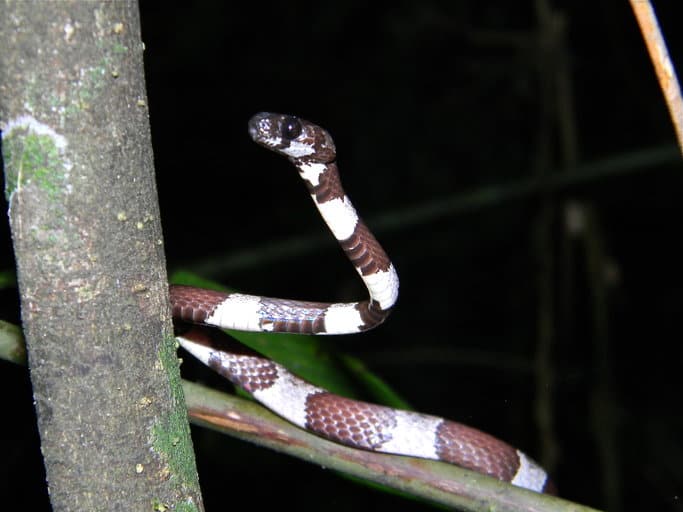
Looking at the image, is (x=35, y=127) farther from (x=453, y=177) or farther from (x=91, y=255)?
(x=453, y=177)

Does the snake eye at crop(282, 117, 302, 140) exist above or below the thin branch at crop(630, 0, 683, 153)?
below

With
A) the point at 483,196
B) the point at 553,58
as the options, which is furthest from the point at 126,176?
the point at 553,58

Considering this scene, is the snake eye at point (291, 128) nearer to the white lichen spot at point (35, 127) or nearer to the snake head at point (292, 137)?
the snake head at point (292, 137)

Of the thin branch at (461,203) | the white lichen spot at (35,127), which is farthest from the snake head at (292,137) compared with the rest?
the thin branch at (461,203)

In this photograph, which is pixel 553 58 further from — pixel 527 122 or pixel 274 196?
pixel 274 196

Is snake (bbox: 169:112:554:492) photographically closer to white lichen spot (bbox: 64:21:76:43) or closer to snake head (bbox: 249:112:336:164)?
snake head (bbox: 249:112:336:164)

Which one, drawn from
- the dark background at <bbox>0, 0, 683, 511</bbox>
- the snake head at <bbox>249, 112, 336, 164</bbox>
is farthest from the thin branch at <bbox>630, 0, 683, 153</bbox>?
the dark background at <bbox>0, 0, 683, 511</bbox>

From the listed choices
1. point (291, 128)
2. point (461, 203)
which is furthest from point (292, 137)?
point (461, 203)
